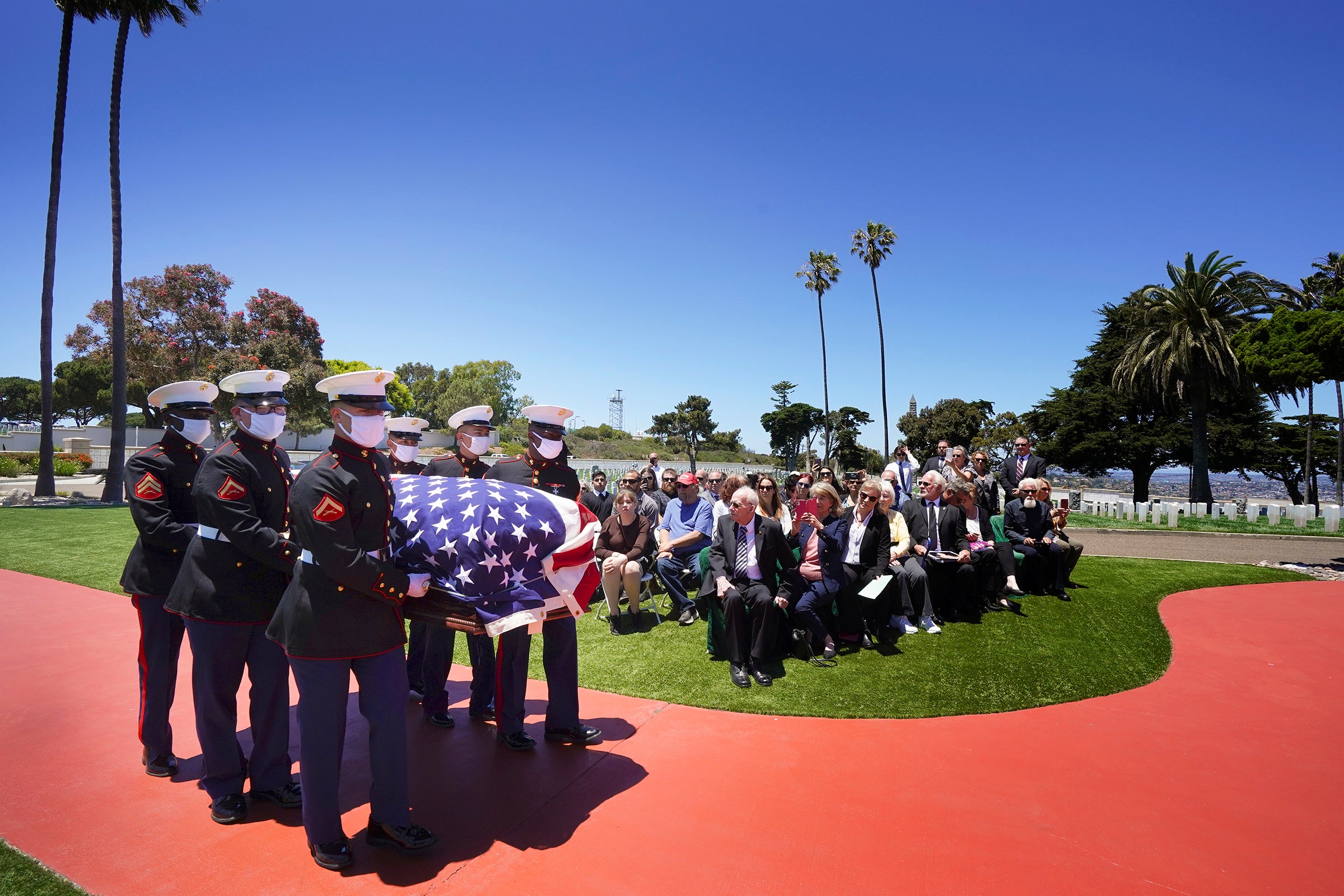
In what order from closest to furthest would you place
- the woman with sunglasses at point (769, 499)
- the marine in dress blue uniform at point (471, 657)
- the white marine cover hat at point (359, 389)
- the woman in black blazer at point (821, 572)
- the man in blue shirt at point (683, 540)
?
the white marine cover hat at point (359, 389), the marine in dress blue uniform at point (471, 657), the woman in black blazer at point (821, 572), the woman with sunglasses at point (769, 499), the man in blue shirt at point (683, 540)

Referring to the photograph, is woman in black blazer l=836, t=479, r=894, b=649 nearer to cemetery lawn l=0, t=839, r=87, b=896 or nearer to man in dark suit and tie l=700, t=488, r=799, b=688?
man in dark suit and tie l=700, t=488, r=799, b=688

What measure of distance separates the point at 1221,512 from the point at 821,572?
22.1 metres

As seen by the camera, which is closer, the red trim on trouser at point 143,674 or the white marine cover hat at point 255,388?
the white marine cover hat at point 255,388

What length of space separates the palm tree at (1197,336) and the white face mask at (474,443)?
3053 cm

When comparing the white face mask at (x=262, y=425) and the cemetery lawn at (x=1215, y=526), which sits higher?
the white face mask at (x=262, y=425)

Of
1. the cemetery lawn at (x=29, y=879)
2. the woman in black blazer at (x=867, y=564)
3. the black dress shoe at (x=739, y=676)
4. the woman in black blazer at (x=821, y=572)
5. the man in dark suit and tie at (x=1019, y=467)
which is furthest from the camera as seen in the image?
the man in dark suit and tie at (x=1019, y=467)

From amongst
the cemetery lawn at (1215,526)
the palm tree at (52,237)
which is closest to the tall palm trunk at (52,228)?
the palm tree at (52,237)

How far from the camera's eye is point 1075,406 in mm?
40594

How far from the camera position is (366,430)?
332 cm

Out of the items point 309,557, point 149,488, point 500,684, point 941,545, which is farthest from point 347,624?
point 941,545

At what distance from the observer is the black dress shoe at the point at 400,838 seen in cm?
333

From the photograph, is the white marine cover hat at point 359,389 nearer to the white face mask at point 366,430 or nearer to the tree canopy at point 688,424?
the white face mask at point 366,430

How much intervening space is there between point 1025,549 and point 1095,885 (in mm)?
5960

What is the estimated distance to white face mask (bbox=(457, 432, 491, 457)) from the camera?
17.4 ft
